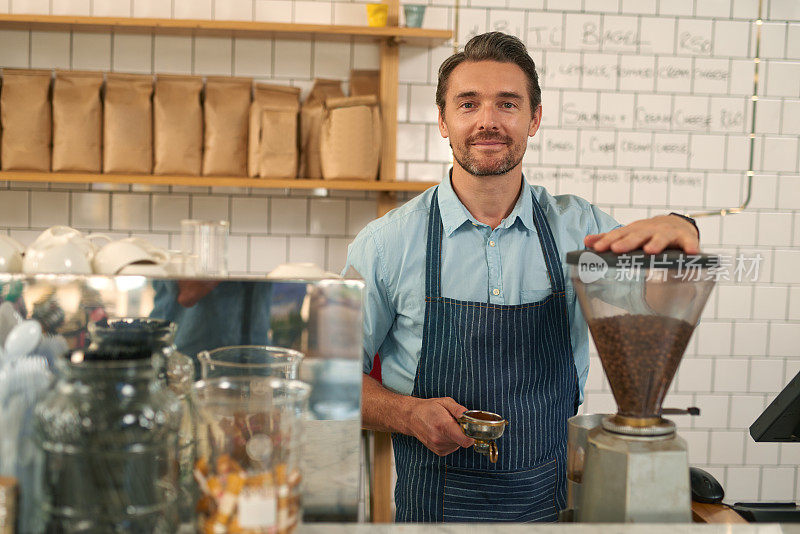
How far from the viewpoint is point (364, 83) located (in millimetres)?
3002

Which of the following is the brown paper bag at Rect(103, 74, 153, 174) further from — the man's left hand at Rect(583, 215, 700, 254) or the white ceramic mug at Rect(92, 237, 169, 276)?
the man's left hand at Rect(583, 215, 700, 254)

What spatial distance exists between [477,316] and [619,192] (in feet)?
5.40

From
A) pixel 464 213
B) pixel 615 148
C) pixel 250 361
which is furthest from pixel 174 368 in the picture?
pixel 615 148

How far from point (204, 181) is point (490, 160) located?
1300 millimetres

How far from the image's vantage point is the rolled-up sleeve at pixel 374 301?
190 centimetres

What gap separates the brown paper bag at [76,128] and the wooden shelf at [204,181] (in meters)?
0.05

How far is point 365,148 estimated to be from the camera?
284 centimetres

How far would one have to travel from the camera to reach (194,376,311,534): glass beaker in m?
0.93

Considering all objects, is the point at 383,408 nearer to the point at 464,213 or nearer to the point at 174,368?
the point at 464,213

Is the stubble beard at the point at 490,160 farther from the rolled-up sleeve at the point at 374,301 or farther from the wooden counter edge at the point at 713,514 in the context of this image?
the wooden counter edge at the point at 713,514

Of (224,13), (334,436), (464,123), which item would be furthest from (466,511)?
(224,13)

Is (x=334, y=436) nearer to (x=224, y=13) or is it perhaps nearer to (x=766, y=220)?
(x=224, y=13)

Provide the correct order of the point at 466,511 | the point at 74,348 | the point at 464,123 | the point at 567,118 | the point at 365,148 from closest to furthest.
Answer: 1. the point at 74,348
2. the point at 466,511
3. the point at 464,123
4. the point at 365,148
5. the point at 567,118

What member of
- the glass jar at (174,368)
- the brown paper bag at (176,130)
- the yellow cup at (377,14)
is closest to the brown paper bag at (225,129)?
the brown paper bag at (176,130)
